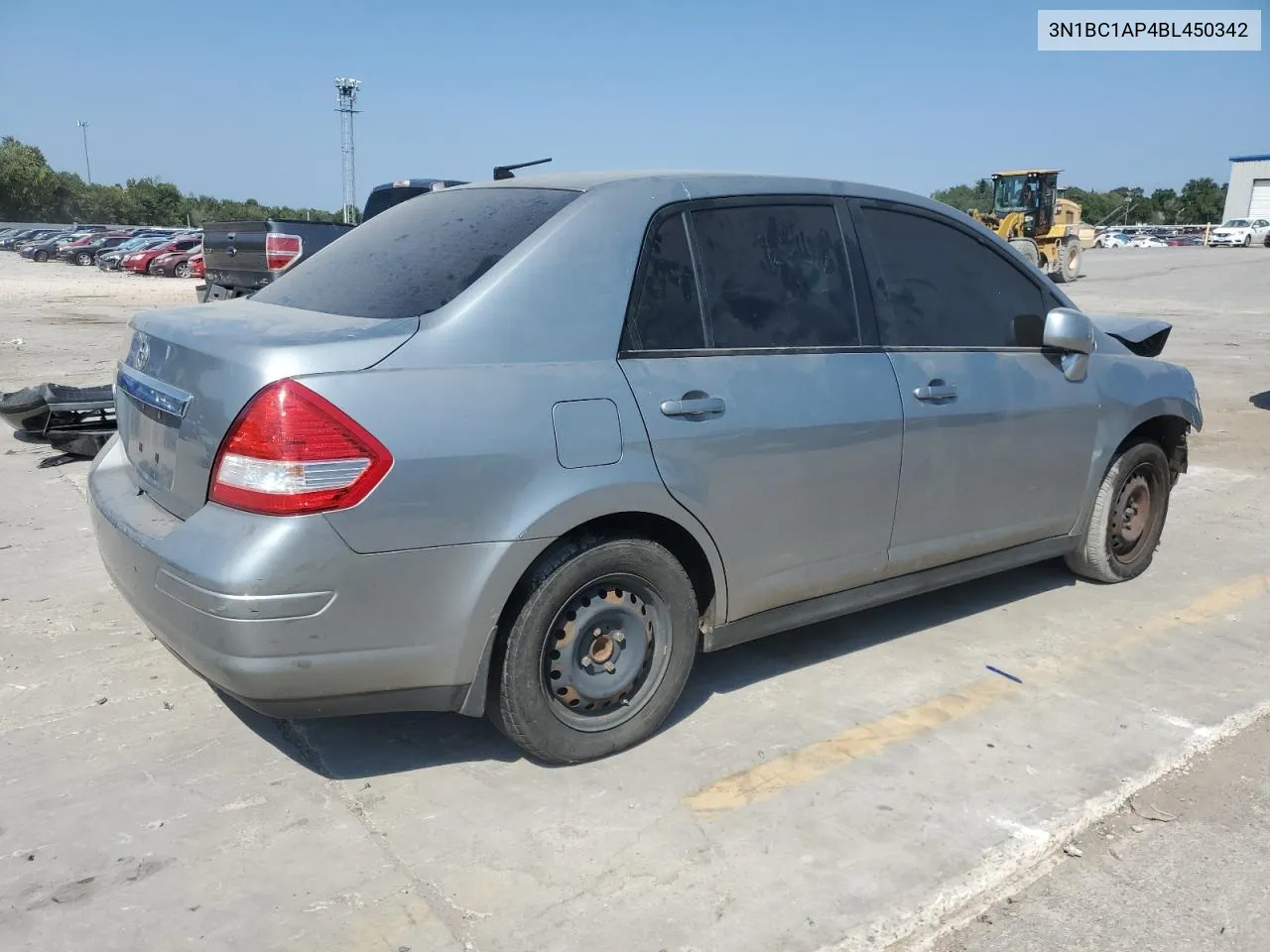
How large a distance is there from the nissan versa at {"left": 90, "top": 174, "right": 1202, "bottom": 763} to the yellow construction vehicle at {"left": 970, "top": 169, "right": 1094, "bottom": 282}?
2736cm

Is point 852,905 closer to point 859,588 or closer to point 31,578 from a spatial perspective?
point 859,588

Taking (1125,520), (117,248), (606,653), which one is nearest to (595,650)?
(606,653)

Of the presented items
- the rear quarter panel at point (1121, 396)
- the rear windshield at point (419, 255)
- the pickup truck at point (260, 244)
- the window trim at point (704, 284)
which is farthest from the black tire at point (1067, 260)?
the rear windshield at point (419, 255)

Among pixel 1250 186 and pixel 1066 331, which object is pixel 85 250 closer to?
pixel 1066 331

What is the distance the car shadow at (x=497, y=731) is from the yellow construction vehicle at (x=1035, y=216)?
2674cm

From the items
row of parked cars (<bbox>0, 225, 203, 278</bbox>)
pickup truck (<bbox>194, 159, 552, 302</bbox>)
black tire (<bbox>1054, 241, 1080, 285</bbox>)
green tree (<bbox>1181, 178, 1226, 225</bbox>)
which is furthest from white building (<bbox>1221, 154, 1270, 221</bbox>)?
pickup truck (<bbox>194, 159, 552, 302</bbox>)

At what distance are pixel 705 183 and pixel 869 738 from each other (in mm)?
1908

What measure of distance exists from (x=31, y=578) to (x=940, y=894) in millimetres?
4177

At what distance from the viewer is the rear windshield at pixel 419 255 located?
310cm

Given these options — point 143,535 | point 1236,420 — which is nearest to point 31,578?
point 143,535

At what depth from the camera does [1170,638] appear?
4.44 m

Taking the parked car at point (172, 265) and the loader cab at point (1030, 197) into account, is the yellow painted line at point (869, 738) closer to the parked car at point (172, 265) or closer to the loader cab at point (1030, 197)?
the loader cab at point (1030, 197)

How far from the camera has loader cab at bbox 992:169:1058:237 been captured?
2997 centimetres

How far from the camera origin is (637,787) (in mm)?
3145
